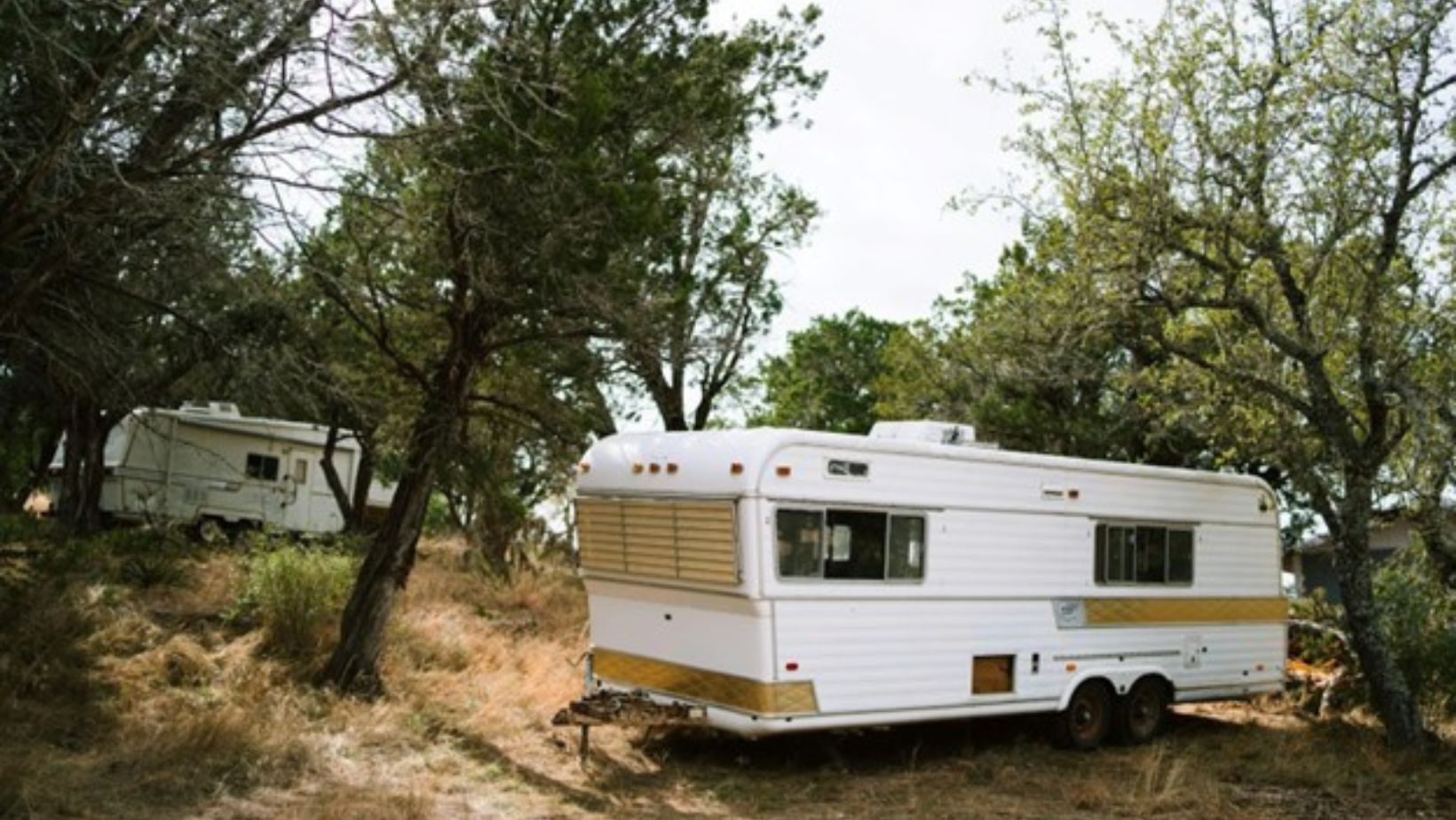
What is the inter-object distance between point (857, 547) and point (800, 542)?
2.13ft

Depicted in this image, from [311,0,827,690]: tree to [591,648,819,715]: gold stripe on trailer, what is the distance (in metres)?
2.64

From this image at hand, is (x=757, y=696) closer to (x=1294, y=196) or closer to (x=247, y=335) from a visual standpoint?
(x=247, y=335)

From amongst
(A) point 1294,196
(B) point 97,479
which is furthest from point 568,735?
(B) point 97,479

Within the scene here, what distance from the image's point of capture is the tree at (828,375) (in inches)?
1537

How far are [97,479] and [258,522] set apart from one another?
3.16 m

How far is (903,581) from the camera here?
11.0 m

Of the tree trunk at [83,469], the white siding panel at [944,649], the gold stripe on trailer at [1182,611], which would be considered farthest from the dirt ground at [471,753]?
the tree trunk at [83,469]

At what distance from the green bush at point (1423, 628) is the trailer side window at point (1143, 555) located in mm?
2043

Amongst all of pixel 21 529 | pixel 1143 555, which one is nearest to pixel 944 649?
pixel 1143 555

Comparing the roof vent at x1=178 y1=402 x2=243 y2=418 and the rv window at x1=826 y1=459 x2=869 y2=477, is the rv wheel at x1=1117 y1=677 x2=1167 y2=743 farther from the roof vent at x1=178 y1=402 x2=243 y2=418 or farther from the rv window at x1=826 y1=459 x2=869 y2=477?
the roof vent at x1=178 y1=402 x2=243 y2=418

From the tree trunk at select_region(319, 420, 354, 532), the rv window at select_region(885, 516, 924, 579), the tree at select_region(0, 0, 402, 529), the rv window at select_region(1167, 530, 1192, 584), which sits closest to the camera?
the tree at select_region(0, 0, 402, 529)

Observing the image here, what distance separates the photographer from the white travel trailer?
22.0m

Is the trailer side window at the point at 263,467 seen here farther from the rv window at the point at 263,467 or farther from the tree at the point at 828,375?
the tree at the point at 828,375

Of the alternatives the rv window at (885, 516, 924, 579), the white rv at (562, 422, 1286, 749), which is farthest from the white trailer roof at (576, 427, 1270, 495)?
the rv window at (885, 516, 924, 579)
